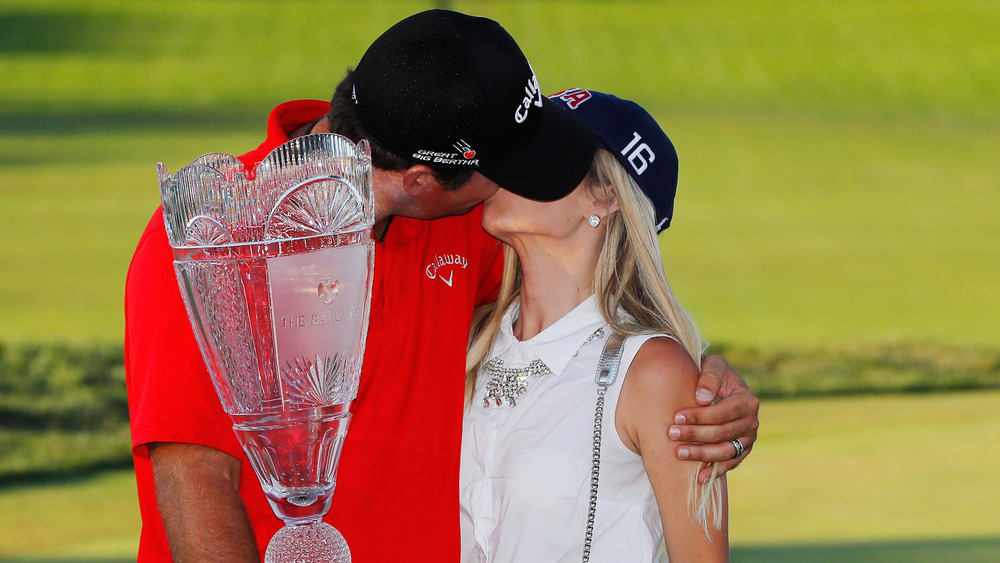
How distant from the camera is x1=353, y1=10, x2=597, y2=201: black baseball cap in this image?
1.65 meters

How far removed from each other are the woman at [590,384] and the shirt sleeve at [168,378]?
52cm

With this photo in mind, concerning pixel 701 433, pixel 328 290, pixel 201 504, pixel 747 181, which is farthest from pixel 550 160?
pixel 747 181

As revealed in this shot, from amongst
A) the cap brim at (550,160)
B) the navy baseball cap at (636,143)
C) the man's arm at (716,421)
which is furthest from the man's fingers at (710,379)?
the cap brim at (550,160)

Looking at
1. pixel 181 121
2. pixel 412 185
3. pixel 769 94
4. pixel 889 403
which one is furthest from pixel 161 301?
pixel 769 94

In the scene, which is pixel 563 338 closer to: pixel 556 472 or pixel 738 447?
pixel 556 472

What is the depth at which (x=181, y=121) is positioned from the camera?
12.3 meters

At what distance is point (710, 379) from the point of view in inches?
74.4

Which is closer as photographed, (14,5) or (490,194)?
(490,194)

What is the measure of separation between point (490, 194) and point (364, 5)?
47.3 ft

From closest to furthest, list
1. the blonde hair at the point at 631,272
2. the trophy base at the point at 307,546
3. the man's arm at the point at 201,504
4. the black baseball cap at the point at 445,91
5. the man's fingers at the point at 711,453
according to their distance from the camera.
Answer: the trophy base at the point at 307,546 < the man's arm at the point at 201,504 < the black baseball cap at the point at 445,91 < the man's fingers at the point at 711,453 < the blonde hair at the point at 631,272

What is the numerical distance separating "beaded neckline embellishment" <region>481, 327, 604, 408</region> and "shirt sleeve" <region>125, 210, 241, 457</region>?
1.77 feet

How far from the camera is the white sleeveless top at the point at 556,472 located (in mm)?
1873

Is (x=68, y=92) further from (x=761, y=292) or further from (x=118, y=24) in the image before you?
(x=761, y=292)

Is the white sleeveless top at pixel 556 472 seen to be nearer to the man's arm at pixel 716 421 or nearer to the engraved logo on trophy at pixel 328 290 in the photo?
the man's arm at pixel 716 421
